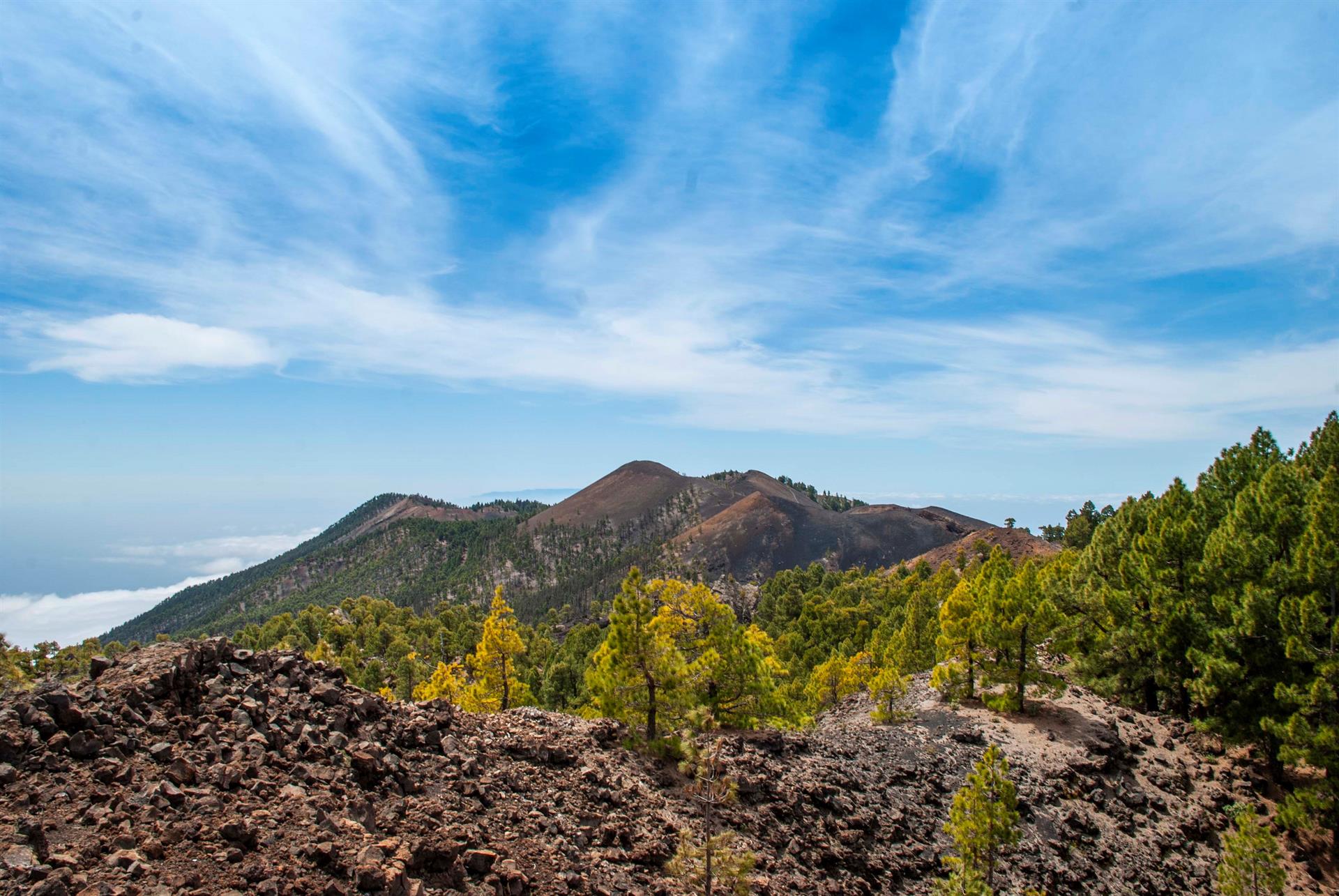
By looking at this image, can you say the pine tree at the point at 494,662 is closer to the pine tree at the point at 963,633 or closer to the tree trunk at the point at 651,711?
the tree trunk at the point at 651,711

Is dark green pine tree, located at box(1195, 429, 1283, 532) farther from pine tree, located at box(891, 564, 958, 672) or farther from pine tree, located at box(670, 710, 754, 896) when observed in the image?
pine tree, located at box(670, 710, 754, 896)

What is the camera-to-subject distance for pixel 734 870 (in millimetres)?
13891

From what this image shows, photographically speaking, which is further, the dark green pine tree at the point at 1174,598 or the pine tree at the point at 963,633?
the pine tree at the point at 963,633

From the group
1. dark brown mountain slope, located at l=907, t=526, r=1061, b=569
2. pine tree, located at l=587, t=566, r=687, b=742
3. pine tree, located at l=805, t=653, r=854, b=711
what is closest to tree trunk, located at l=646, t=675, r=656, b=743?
pine tree, located at l=587, t=566, r=687, b=742

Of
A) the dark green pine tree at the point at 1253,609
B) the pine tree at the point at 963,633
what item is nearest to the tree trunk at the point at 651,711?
the pine tree at the point at 963,633

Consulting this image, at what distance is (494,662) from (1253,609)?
3178cm

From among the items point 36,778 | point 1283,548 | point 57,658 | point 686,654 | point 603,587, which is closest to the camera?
point 36,778

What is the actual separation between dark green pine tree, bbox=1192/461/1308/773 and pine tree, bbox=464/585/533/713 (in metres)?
29.5

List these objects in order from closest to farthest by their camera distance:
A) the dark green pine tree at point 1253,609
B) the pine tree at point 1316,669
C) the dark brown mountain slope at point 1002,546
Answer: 1. the pine tree at point 1316,669
2. the dark green pine tree at point 1253,609
3. the dark brown mountain slope at point 1002,546

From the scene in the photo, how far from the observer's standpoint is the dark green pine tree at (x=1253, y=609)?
84.0ft

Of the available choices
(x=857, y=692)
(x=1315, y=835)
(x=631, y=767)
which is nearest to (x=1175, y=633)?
(x=1315, y=835)

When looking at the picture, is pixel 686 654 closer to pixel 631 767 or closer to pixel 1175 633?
pixel 631 767

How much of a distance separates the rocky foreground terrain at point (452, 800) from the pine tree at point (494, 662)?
6316mm

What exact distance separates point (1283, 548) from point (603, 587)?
166 m
